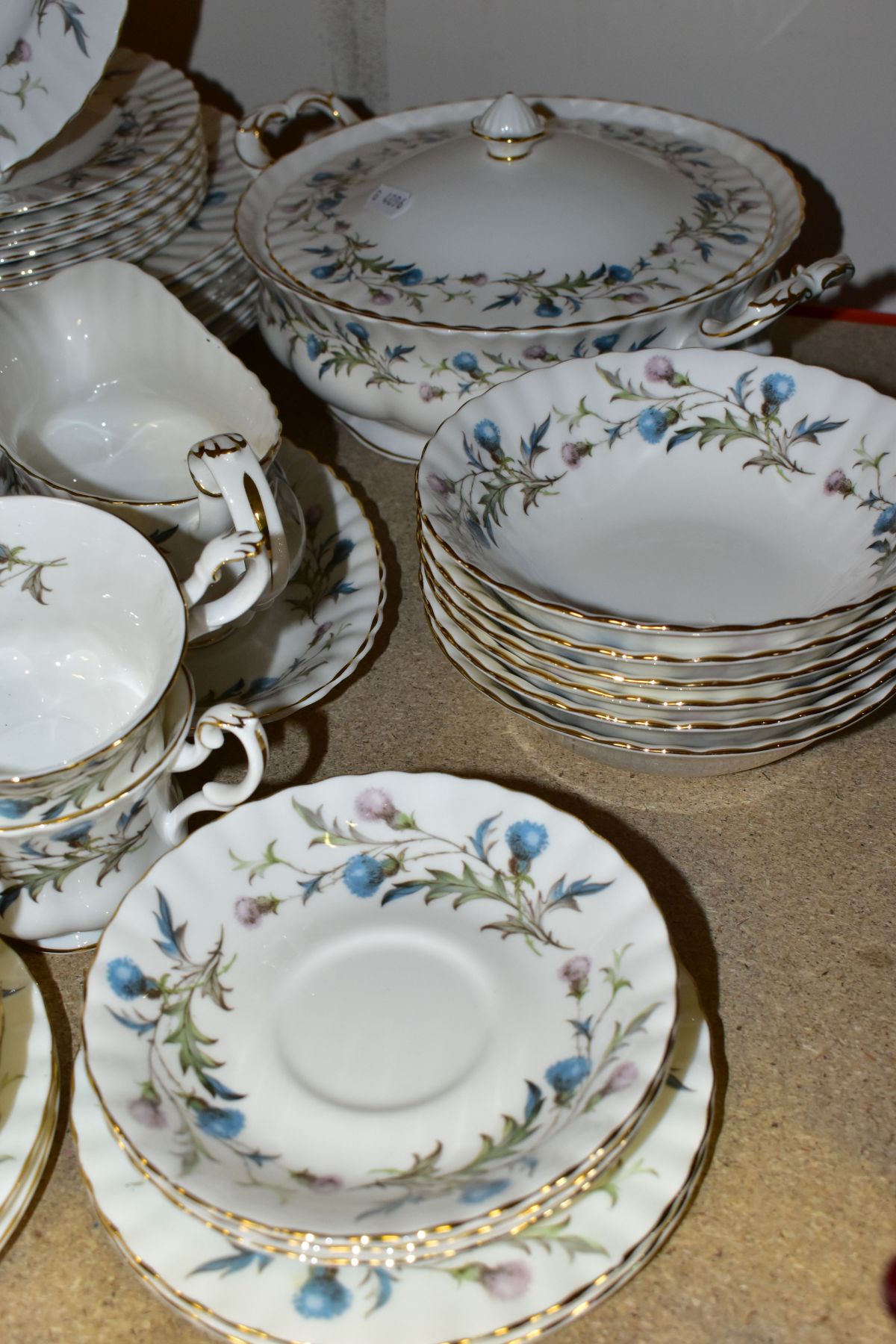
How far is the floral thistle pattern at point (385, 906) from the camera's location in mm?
473

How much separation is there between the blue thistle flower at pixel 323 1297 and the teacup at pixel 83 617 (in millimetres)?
221

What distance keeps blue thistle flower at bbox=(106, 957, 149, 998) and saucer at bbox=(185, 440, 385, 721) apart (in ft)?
0.60

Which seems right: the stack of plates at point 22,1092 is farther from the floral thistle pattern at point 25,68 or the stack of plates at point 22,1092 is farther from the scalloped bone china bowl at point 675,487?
the floral thistle pattern at point 25,68

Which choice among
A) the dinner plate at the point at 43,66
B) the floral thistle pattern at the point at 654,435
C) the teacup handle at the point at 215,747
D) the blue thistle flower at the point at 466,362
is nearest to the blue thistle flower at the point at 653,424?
the floral thistle pattern at the point at 654,435

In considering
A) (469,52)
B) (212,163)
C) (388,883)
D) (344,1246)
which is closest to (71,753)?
(388,883)

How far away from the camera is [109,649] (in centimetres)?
63

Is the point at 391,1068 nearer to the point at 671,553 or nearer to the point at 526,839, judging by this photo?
the point at 526,839

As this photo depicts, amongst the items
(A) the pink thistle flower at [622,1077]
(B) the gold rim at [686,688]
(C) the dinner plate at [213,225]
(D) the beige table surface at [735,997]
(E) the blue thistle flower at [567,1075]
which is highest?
(C) the dinner plate at [213,225]

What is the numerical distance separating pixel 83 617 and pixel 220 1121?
0.26m

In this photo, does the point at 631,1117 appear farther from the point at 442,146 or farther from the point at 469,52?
the point at 469,52

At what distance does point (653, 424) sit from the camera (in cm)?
75

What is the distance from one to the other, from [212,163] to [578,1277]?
2.68 feet

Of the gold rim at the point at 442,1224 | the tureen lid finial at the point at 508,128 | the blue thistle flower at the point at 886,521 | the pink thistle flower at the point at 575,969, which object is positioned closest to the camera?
the gold rim at the point at 442,1224

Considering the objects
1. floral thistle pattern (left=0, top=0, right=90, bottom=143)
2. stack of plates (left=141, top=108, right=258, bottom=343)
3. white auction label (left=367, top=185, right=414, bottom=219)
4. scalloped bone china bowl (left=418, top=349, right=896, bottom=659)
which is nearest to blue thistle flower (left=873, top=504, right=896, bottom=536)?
scalloped bone china bowl (left=418, top=349, right=896, bottom=659)
